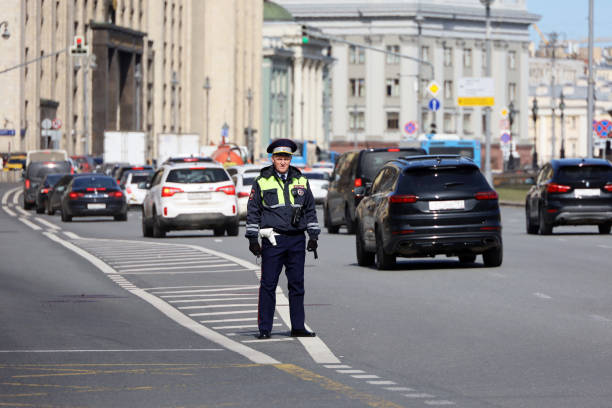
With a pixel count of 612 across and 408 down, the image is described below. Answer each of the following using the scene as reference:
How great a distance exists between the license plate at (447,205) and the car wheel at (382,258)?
95 centimetres

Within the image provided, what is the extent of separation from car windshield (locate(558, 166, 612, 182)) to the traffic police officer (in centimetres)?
2012

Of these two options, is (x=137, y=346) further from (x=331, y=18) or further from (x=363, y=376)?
(x=331, y=18)

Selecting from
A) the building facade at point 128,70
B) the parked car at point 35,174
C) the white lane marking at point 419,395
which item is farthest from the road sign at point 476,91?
the white lane marking at point 419,395

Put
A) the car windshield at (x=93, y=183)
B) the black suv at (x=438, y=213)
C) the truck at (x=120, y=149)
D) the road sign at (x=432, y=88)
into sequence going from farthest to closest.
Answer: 1. the truck at (x=120, y=149)
2. the road sign at (x=432, y=88)
3. the car windshield at (x=93, y=183)
4. the black suv at (x=438, y=213)

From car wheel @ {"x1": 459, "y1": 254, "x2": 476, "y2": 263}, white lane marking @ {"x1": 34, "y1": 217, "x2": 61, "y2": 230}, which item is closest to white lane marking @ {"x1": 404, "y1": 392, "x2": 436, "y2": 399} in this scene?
car wheel @ {"x1": 459, "y1": 254, "x2": 476, "y2": 263}

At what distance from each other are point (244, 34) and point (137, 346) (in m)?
137

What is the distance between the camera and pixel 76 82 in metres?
110

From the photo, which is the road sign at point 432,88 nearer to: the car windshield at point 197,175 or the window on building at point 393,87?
the car windshield at point 197,175

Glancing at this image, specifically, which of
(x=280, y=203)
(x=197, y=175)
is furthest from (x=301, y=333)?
(x=197, y=175)

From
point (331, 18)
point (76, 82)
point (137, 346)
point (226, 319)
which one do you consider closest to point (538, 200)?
point (226, 319)

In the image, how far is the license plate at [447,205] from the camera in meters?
21.9

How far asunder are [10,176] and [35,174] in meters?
33.5

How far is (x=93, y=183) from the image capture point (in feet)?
156

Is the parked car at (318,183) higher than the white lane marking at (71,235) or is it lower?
higher
